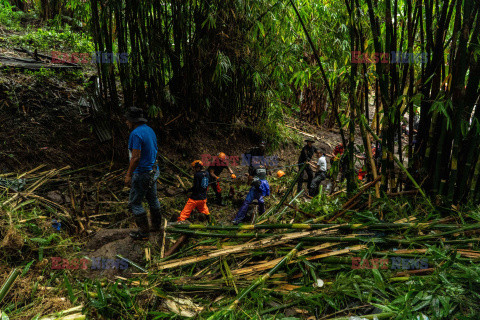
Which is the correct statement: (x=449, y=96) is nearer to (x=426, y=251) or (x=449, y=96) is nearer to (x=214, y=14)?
(x=426, y=251)

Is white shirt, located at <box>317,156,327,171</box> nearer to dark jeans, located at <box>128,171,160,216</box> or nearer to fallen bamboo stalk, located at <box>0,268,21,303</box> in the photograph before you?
dark jeans, located at <box>128,171,160,216</box>

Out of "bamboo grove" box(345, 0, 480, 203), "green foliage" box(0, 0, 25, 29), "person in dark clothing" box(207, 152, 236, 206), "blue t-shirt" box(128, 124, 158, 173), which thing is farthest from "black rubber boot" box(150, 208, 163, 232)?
"green foliage" box(0, 0, 25, 29)

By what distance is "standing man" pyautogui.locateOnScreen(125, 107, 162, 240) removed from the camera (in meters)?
3.07

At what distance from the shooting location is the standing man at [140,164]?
3068 millimetres

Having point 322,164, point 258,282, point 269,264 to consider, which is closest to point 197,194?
point 269,264

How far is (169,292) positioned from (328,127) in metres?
9.06

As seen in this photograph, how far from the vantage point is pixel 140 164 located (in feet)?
10.4

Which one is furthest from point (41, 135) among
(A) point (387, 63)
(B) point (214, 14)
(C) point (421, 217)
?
(C) point (421, 217)

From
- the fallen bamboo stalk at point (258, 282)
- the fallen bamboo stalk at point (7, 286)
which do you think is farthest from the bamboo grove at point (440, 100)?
the fallen bamboo stalk at point (7, 286)

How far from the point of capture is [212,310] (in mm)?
1821

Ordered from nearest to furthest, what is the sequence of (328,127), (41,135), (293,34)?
(41,135), (293,34), (328,127)

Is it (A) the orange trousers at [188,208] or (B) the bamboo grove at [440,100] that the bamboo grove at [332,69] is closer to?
(B) the bamboo grove at [440,100]

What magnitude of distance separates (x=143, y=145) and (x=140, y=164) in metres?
0.21

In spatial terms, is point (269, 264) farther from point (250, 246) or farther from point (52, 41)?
point (52, 41)
